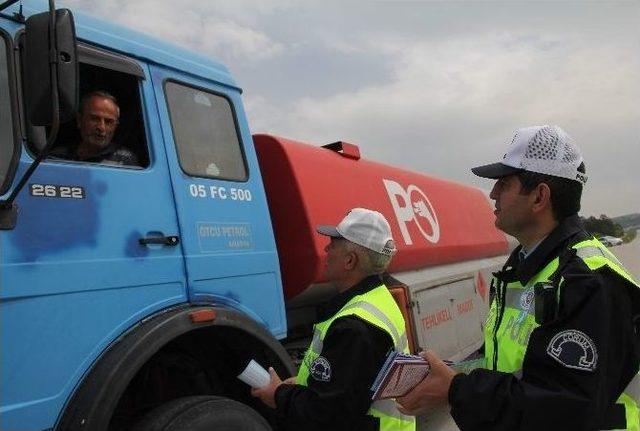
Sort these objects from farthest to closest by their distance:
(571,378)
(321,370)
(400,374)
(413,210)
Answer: (413,210) → (321,370) → (400,374) → (571,378)

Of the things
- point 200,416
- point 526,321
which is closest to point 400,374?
point 526,321

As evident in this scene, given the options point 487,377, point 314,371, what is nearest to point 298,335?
point 314,371

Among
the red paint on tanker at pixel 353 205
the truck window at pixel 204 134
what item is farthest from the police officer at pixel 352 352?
the red paint on tanker at pixel 353 205

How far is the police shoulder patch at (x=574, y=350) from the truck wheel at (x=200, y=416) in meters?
Answer: 1.63

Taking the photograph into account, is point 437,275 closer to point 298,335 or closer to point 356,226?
point 298,335

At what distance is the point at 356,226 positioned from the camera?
229cm

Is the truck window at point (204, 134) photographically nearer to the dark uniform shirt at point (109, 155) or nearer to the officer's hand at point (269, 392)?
the dark uniform shirt at point (109, 155)

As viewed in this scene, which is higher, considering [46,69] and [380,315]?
[46,69]

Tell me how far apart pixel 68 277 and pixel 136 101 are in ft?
3.30

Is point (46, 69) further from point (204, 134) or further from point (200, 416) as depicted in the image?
point (200, 416)

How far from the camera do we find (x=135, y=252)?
8.00ft

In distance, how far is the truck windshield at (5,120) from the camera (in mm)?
2125

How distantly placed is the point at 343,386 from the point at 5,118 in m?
1.61

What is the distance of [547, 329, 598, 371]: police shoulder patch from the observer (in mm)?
1239
